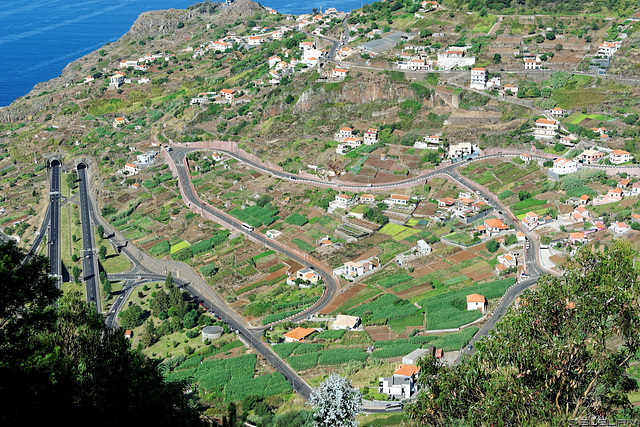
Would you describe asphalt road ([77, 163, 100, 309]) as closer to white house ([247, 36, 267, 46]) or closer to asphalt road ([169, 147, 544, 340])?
asphalt road ([169, 147, 544, 340])

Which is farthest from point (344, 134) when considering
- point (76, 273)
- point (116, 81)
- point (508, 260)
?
point (116, 81)

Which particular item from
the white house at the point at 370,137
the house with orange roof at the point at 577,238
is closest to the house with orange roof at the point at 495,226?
the house with orange roof at the point at 577,238

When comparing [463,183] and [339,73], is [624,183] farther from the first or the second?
[339,73]

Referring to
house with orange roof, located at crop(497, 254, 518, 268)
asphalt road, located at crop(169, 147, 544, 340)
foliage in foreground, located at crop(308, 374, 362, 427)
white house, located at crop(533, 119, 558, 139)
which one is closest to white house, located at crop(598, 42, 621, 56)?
white house, located at crop(533, 119, 558, 139)

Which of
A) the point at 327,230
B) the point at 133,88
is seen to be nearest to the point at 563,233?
the point at 327,230

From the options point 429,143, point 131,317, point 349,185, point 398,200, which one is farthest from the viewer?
point 429,143

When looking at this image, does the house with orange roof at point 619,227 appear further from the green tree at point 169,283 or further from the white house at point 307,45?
the white house at point 307,45
